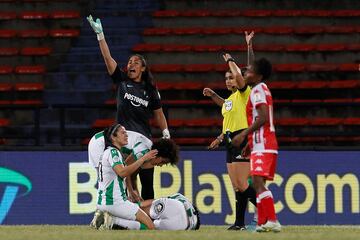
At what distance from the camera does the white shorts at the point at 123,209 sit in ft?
41.5

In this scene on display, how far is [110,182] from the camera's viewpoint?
12680 mm

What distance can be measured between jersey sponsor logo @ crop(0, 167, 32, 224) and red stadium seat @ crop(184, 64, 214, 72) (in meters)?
4.97

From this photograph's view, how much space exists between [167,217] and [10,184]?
440cm

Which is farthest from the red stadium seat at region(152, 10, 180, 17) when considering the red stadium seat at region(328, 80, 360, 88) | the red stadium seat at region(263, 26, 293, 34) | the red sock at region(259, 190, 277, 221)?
the red sock at region(259, 190, 277, 221)

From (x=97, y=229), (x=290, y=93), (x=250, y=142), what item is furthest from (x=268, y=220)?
(x=290, y=93)

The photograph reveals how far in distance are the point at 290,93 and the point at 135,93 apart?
7186 mm

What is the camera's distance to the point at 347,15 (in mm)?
21938

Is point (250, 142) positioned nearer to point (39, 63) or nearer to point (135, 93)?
point (135, 93)

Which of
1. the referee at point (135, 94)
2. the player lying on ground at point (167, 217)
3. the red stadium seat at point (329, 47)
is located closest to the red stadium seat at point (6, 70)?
the red stadium seat at point (329, 47)

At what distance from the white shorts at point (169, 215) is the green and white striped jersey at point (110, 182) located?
1.59ft

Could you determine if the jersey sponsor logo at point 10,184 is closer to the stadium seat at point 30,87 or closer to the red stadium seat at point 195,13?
the stadium seat at point 30,87

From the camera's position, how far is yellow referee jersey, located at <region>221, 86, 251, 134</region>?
13337mm

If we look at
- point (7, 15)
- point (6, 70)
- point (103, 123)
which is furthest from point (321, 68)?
point (7, 15)

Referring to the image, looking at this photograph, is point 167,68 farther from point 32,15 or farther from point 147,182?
point 147,182
